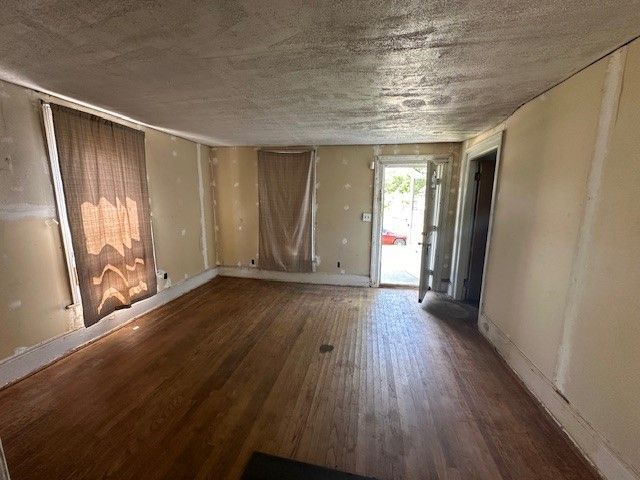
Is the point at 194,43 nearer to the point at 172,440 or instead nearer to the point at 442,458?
the point at 172,440

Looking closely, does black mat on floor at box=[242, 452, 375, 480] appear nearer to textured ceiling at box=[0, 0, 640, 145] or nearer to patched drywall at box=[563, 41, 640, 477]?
patched drywall at box=[563, 41, 640, 477]

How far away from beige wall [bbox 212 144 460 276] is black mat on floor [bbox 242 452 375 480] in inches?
127

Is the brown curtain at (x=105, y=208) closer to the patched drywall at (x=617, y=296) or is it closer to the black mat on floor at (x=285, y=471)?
the black mat on floor at (x=285, y=471)

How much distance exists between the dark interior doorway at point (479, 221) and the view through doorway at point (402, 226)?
0.75 meters

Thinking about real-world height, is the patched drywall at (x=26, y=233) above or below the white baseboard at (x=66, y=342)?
above

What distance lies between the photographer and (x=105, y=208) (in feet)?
8.96

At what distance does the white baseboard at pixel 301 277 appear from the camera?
4.57 metres

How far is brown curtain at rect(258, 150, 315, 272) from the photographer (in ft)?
14.4

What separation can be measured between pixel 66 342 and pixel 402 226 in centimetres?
864

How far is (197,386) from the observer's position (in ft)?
6.88

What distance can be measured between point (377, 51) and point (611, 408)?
7.49 feet

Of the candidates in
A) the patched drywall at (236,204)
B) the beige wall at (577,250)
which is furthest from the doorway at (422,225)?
the patched drywall at (236,204)

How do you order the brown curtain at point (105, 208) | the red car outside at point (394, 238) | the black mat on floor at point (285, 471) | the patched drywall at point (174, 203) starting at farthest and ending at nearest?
the red car outside at point (394, 238) < the patched drywall at point (174, 203) < the brown curtain at point (105, 208) < the black mat on floor at point (285, 471)

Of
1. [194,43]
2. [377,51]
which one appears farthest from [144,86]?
[377,51]
